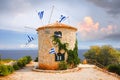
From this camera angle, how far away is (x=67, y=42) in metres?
27.8

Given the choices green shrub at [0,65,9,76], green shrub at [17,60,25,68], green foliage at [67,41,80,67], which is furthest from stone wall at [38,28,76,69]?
green shrub at [0,65,9,76]

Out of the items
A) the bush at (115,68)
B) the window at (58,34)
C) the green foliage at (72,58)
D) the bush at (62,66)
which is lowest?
the bush at (115,68)

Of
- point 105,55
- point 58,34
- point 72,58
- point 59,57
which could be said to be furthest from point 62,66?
point 105,55

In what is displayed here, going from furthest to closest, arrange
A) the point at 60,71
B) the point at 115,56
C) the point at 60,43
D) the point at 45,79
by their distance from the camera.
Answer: the point at 115,56, the point at 60,43, the point at 60,71, the point at 45,79

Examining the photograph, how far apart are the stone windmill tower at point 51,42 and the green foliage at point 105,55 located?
22.0 meters

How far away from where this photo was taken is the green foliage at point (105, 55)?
48.4 meters

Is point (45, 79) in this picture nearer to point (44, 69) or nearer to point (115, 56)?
point (44, 69)

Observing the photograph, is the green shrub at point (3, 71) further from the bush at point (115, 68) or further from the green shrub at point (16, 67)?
the bush at point (115, 68)

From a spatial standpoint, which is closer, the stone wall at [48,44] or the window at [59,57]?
the stone wall at [48,44]

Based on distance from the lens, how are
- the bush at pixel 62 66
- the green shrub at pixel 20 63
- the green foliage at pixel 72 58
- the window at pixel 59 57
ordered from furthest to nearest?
the green shrub at pixel 20 63
the green foliage at pixel 72 58
the window at pixel 59 57
the bush at pixel 62 66

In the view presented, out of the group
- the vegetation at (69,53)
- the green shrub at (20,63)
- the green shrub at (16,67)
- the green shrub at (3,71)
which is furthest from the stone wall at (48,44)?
the green shrub at (3,71)

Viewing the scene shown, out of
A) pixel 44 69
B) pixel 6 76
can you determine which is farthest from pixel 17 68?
pixel 6 76

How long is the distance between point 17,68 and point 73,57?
7816 millimetres

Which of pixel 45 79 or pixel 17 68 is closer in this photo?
pixel 45 79
